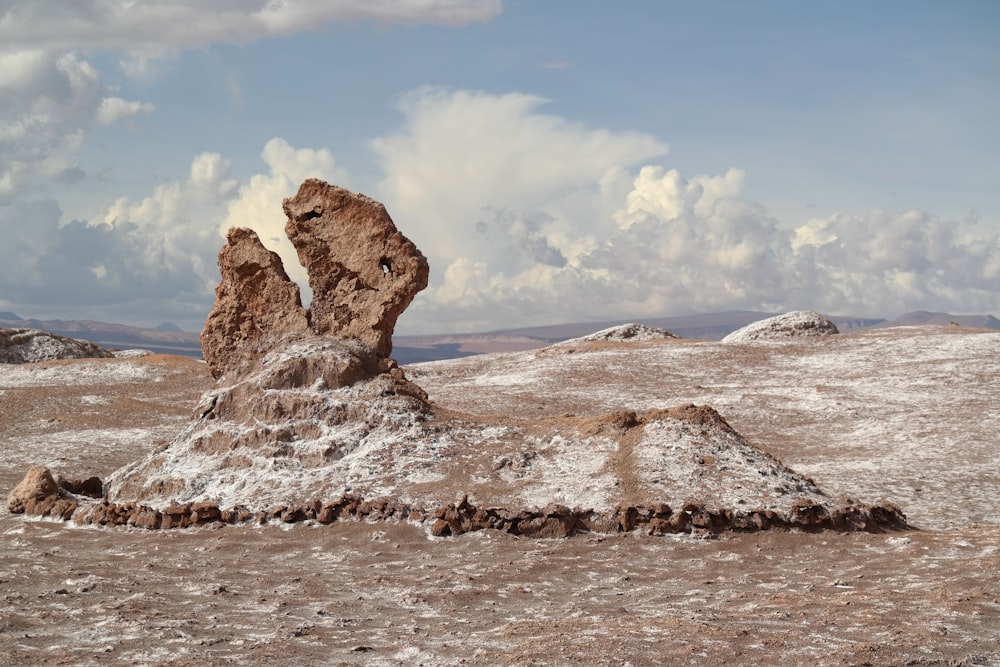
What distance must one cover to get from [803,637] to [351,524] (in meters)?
8.01

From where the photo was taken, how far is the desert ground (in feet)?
29.2

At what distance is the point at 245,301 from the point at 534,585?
1074 centimetres

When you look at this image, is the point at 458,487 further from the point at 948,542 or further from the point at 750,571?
the point at 948,542

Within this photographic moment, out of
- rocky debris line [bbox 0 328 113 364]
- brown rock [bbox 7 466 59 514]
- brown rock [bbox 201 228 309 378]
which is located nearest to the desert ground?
brown rock [bbox 7 466 59 514]

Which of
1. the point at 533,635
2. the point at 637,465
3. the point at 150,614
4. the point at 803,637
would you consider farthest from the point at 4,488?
the point at 803,637

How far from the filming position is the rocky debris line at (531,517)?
14.5 meters

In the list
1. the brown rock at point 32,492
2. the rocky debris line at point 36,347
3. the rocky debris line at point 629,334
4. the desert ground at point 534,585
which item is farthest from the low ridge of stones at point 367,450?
the rocky debris line at point 36,347

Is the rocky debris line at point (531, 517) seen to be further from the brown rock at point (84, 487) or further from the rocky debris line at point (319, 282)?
the rocky debris line at point (319, 282)

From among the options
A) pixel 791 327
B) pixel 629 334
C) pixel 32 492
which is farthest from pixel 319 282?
pixel 791 327

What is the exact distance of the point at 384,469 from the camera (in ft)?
54.1

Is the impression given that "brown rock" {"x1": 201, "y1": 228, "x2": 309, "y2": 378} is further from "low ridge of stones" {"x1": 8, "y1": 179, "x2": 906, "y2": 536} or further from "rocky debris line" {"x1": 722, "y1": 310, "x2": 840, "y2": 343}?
"rocky debris line" {"x1": 722, "y1": 310, "x2": 840, "y2": 343}

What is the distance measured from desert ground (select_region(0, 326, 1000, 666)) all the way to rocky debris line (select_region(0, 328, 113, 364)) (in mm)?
23314

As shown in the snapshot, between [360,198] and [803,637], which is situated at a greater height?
[360,198]

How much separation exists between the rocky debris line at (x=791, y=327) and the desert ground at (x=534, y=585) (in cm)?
2067
